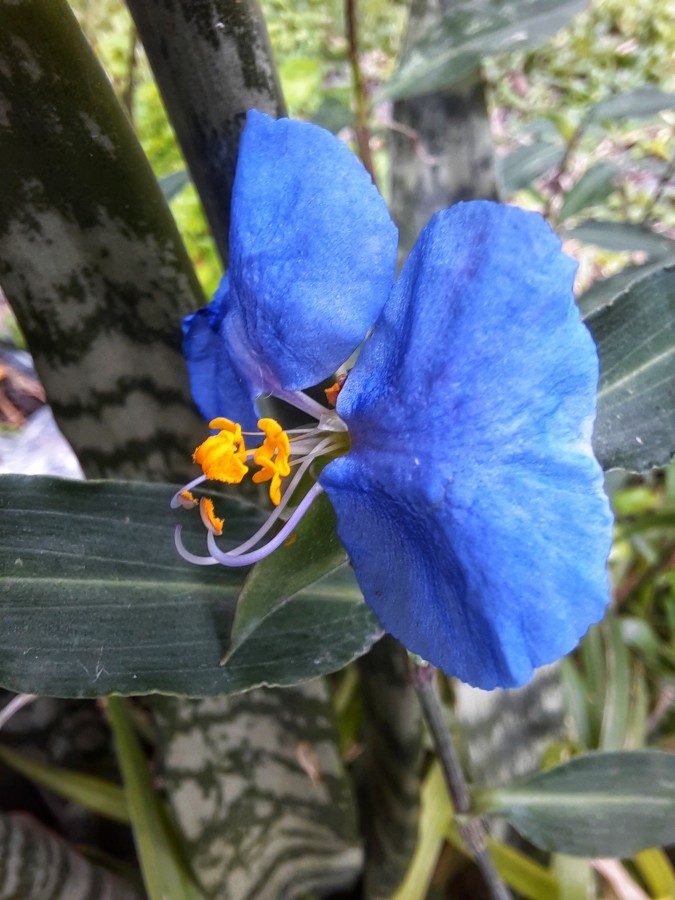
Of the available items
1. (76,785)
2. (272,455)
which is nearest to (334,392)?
(272,455)

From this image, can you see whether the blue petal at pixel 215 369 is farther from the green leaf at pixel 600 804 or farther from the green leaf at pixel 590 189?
the green leaf at pixel 590 189

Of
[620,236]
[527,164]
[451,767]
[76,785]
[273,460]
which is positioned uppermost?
[273,460]

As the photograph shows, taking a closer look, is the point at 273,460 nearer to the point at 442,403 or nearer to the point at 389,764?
the point at 442,403

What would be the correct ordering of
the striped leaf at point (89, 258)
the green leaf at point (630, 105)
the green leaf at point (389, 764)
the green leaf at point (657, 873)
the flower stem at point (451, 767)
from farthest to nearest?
1. the green leaf at point (630, 105)
2. the green leaf at point (657, 873)
3. the green leaf at point (389, 764)
4. the flower stem at point (451, 767)
5. the striped leaf at point (89, 258)

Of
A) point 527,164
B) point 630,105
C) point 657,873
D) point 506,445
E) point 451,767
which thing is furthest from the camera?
point 527,164

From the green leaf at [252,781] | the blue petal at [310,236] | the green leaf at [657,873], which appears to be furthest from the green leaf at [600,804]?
the blue petal at [310,236]

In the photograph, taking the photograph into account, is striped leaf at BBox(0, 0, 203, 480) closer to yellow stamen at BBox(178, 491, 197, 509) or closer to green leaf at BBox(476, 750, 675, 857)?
yellow stamen at BBox(178, 491, 197, 509)
